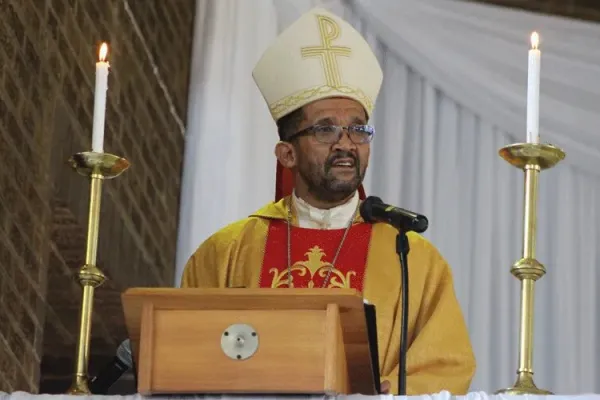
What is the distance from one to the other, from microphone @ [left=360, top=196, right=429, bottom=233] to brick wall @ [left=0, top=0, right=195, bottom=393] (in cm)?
134

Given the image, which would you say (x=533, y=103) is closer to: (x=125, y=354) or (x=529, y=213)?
(x=529, y=213)

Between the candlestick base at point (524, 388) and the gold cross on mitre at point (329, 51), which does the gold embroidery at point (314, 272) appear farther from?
the candlestick base at point (524, 388)

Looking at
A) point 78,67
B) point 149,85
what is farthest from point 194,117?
point 78,67

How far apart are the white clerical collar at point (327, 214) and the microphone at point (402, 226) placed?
85cm

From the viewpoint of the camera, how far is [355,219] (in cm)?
453

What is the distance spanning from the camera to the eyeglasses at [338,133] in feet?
14.2

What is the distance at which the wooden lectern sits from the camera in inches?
122

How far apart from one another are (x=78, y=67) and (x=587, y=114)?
2.43m

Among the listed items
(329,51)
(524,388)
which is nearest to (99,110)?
(329,51)

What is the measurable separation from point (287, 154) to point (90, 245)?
871 mm

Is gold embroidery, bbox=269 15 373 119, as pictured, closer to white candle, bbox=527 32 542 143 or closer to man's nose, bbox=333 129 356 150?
man's nose, bbox=333 129 356 150

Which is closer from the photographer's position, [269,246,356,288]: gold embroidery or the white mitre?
[269,246,356,288]: gold embroidery

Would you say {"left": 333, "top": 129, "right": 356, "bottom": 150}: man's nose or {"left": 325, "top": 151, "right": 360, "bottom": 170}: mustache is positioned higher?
{"left": 333, "top": 129, "right": 356, "bottom": 150}: man's nose

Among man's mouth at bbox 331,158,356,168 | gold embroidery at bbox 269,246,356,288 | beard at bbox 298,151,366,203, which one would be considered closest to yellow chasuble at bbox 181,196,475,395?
gold embroidery at bbox 269,246,356,288
